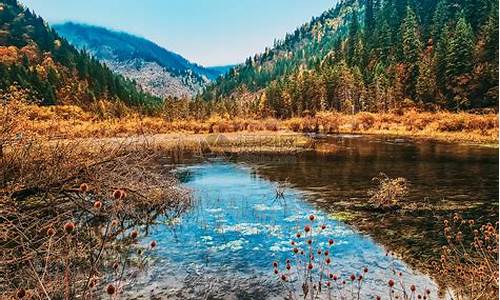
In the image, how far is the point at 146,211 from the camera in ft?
47.6

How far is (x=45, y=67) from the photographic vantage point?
110m

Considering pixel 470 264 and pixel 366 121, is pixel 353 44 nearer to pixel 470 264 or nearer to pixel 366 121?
pixel 366 121

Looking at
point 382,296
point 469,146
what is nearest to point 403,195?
point 382,296

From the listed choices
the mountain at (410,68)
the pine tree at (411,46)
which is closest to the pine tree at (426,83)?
the mountain at (410,68)

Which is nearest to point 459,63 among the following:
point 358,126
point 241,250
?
point 358,126

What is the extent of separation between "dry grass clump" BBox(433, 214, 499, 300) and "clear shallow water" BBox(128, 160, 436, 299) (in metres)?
0.67

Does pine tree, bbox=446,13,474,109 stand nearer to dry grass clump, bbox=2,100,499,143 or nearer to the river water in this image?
dry grass clump, bbox=2,100,499,143

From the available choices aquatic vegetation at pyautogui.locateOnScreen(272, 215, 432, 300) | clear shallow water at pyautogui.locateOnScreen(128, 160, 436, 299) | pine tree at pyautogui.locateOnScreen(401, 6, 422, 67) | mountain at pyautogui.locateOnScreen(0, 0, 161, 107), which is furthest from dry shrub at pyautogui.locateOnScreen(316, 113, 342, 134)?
mountain at pyautogui.locateOnScreen(0, 0, 161, 107)

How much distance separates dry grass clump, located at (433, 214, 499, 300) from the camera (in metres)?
6.01

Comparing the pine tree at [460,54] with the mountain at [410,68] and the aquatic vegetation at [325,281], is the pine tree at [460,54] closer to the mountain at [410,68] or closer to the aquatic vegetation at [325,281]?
the mountain at [410,68]

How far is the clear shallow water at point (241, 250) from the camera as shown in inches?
334

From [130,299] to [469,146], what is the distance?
3405cm

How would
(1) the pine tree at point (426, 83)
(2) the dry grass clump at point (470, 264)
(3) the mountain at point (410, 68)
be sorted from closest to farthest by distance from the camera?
1. (2) the dry grass clump at point (470, 264)
2. (3) the mountain at point (410, 68)
3. (1) the pine tree at point (426, 83)

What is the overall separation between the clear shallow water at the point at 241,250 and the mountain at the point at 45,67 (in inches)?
3285
